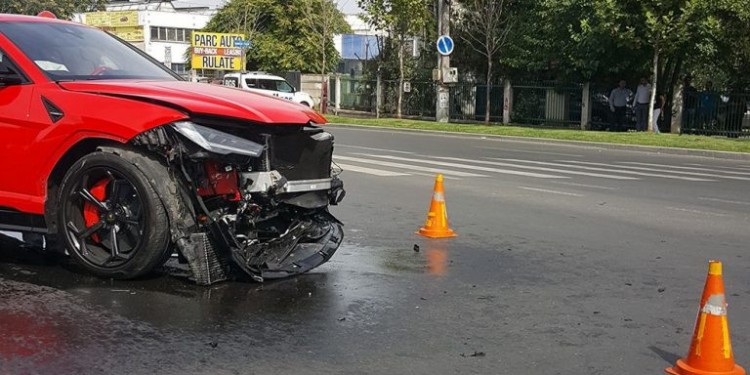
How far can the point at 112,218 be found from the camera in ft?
18.9

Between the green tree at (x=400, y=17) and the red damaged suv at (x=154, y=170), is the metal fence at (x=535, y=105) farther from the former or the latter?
the red damaged suv at (x=154, y=170)

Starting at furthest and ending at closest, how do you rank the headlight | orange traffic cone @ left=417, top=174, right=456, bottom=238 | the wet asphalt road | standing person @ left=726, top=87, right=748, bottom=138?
standing person @ left=726, top=87, right=748, bottom=138
orange traffic cone @ left=417, top=174, right=456, bottom=238
the headlight
the wet asphalt road

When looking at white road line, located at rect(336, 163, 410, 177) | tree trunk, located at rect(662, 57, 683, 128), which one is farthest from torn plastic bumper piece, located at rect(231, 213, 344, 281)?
tree trunk, located at rect(662, 57, 683, 128)

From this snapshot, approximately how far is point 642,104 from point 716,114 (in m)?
2.38

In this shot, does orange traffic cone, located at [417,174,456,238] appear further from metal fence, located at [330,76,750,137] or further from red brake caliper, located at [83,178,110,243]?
metal fence, located at [330,76,750,137]

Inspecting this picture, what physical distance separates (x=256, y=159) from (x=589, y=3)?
79.3ft

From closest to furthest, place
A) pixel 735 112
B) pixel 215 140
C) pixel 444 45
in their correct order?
1. pixel 215 140
2. pixel 735 112
3. pixel 444 45

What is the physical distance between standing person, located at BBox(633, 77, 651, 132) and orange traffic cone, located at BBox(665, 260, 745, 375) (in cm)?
2351

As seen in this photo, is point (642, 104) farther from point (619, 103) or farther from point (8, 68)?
A: point (8, 68)

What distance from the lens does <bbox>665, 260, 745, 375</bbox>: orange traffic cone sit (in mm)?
4230

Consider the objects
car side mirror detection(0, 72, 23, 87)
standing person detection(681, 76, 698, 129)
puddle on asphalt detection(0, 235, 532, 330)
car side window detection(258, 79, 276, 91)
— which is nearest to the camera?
puddle on asphalt detection(0, 235, 532, 330)

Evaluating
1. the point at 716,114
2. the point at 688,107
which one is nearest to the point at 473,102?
the point at 688,107

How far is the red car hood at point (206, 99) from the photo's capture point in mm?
5527

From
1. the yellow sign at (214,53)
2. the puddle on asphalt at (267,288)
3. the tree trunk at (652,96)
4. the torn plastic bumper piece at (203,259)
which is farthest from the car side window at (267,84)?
the torn plastic bumper piece at (203,259)
